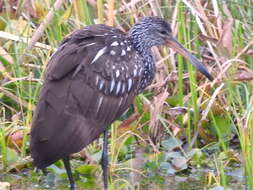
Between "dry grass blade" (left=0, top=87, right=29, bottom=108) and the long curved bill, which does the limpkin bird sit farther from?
"dry grass blade" (left=0, top=87, right=29, bottom=108)

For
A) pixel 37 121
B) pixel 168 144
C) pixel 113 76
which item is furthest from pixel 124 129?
pixel 37 121

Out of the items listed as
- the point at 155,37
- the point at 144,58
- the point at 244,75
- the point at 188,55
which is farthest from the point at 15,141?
the point at 244,75

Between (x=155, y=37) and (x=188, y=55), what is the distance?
0.83 feet

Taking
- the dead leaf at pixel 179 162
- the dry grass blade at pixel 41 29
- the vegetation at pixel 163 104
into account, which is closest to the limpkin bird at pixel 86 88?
the vegetation at pixel 163 104

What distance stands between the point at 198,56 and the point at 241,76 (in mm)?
585

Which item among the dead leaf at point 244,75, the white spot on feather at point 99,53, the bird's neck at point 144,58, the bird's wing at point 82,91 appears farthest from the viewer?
the dead leaf at point 244,75

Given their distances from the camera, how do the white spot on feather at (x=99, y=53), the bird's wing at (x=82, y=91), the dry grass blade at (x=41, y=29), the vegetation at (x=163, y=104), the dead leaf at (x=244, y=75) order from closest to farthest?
the bird's wing at (x=82, y=91) < the white spot on feather at (x=99, y=53) < the vegetation at (x=163, y=104) < the dead leaf at (x=244, y=75) < the dry grass blade at (x=41, y=29)

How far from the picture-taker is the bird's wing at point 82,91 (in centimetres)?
500

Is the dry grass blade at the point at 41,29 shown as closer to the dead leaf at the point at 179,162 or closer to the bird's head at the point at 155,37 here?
the bird's head at the point at 155,37

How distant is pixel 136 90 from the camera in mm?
5602

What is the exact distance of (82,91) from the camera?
5.19 meters

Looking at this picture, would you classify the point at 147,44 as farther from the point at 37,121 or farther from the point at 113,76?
the point at 37,121

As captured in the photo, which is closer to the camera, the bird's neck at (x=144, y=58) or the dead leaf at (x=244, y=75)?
the bird's neck at (x=144, y=58)

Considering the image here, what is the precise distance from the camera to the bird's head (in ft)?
18.9
